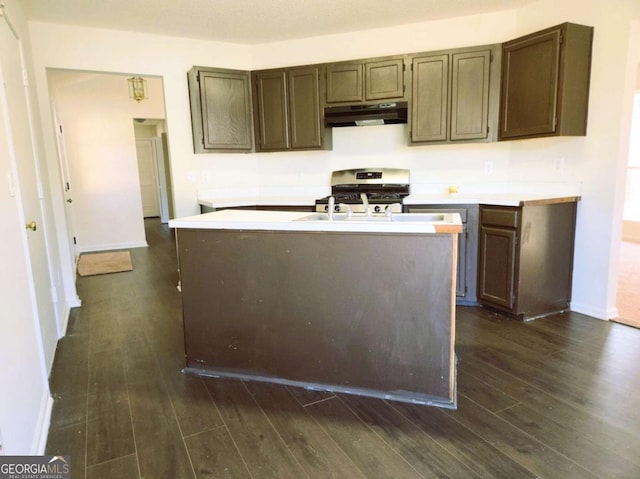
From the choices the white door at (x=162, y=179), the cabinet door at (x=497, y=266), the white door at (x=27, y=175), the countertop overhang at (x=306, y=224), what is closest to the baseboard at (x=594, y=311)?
the cabinet door at (x=497, y=266)

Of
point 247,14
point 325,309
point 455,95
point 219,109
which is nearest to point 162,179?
point 219,109

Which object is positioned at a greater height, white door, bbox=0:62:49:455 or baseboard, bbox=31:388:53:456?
white door, bbox=0:62:49:455

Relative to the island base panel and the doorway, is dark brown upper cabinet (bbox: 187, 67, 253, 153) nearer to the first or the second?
the island base panel

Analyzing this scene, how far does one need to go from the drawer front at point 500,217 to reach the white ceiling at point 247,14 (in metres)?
1.70

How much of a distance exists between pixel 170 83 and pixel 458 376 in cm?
365

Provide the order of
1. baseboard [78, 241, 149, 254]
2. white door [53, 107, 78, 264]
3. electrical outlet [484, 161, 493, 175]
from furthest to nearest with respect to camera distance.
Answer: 1. baseboard [78, 241, 149, 254]
2. white door [53, 107, 78, 264]
3. electrical outlet [484, 161, 493, 175]

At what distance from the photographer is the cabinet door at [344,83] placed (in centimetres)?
376

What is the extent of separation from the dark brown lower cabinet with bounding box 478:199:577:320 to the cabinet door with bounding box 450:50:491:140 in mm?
737

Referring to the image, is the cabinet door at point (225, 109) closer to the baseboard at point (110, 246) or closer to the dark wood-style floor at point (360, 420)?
the dark wood-style floor at point (360, 420)

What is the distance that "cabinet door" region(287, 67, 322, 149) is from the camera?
154 inches

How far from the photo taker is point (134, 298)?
3.85 m

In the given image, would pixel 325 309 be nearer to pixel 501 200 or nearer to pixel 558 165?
pixel 501 200

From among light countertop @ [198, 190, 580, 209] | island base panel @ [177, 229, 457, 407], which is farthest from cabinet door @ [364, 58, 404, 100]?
island base panel @ [177, 229, 457, 407]

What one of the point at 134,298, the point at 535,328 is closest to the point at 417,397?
the point at 535,328
